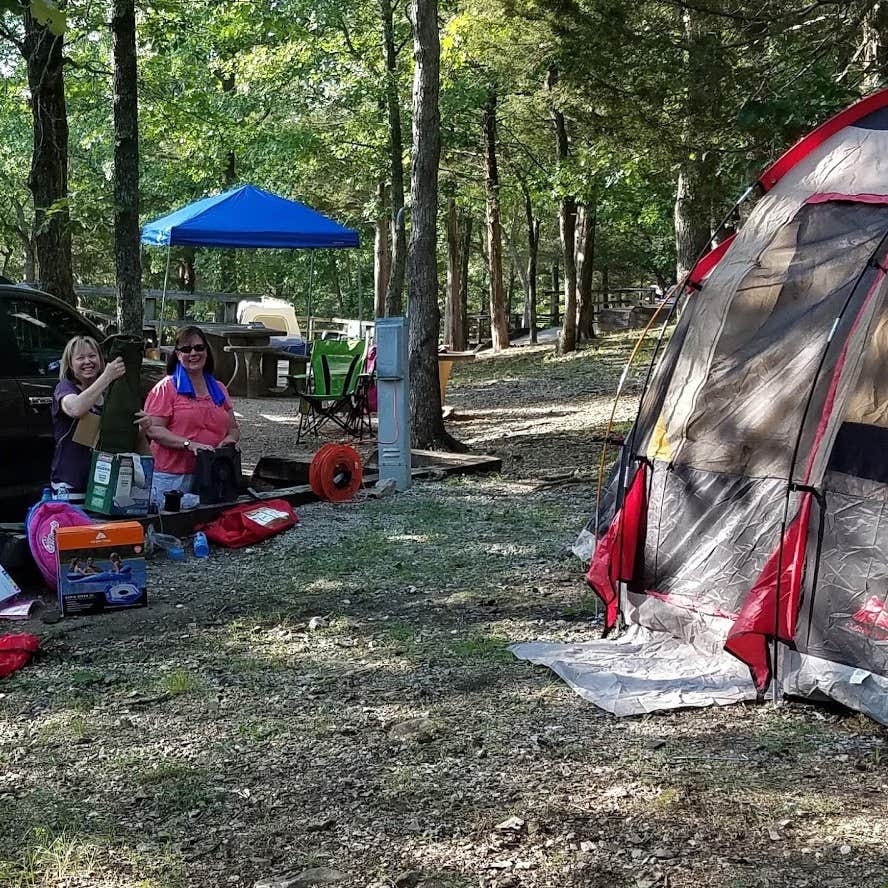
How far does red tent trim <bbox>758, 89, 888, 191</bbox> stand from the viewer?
474 cm

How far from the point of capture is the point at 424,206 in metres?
9.66

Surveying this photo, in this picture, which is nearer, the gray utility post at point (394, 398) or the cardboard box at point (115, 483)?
the cardboard box at point (115, 483)

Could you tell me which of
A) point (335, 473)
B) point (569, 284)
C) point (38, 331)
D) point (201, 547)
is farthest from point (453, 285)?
point (201, 547)

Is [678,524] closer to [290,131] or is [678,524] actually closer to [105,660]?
[105,660]

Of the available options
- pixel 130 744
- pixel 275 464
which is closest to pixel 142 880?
pixel 130 744

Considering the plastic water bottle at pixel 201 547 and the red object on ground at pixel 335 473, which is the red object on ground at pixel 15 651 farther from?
the red object on ground at pixel 335 473

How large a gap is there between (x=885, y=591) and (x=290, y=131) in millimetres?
18794

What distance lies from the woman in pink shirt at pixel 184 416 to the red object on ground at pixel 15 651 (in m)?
2.14

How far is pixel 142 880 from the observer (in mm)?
3031

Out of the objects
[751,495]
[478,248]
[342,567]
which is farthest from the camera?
[478,248]

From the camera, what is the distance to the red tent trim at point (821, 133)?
4742 mm

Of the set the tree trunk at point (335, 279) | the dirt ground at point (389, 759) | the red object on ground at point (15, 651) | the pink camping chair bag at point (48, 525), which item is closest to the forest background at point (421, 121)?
the tree trunk at point (335, 279)

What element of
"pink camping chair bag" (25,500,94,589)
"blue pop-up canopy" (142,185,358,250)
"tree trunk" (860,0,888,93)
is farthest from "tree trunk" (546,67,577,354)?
"pink camping chair bag" (25,500,94,589)

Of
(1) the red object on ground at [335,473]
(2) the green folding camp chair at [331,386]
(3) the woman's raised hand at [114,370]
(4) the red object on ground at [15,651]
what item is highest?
(3) the woman's raised hand at [114,370]
